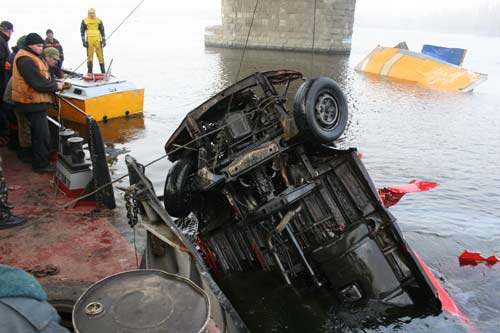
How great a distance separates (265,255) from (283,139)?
1291 millimetres

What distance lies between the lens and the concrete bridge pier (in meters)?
34.6

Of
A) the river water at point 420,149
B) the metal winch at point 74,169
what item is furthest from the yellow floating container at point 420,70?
the metal winch at point 74,169

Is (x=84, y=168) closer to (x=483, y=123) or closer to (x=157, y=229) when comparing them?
(x=157, y=229)

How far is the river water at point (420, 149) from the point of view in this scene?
5.77 meters

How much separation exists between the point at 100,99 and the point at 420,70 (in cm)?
1770

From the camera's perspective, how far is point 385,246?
4.57 meters

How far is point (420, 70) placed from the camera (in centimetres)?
2305

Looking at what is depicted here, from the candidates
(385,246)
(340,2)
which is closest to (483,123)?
(385,246)

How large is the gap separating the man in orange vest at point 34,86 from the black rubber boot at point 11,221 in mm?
1471

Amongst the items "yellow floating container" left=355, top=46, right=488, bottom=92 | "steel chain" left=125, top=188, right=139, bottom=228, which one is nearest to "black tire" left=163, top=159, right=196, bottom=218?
"steel chain" left=125, top=188, right=139, bottom=228

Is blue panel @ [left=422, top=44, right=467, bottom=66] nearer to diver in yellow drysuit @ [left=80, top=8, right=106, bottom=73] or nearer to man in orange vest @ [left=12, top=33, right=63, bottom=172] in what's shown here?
diver in yellow drysuit @ [left=80, top=8, right=106, bottom=73]

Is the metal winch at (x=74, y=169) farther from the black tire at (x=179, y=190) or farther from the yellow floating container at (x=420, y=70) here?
the yellow floating container at (x=420, y=70)

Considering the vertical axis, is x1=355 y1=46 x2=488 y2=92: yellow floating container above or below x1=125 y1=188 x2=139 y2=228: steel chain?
below

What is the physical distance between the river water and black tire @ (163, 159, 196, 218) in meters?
1.45
